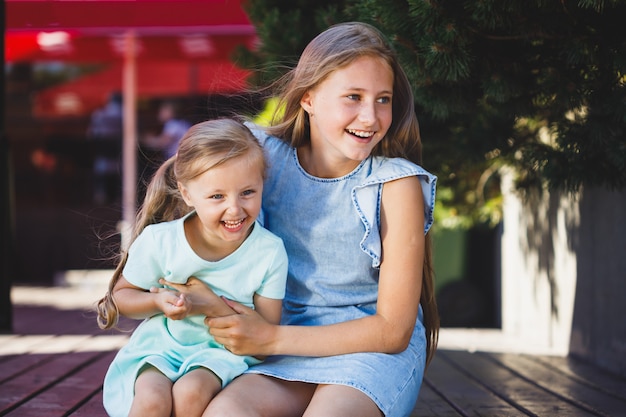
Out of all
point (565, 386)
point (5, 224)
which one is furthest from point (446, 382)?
point (5, 224)

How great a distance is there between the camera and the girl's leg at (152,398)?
6.02 feet

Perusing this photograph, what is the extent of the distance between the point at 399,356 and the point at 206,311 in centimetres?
49

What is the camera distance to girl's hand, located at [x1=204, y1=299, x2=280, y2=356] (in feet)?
6.44

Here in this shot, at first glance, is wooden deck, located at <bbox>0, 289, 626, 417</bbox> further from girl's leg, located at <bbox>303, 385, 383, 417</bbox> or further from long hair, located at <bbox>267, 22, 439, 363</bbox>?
girl's leg, located at <bbox>303, 385, 383, 417</bbox>

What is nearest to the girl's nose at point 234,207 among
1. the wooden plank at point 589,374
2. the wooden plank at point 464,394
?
the wooden plank at point 464,394

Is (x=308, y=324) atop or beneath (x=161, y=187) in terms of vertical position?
beneath

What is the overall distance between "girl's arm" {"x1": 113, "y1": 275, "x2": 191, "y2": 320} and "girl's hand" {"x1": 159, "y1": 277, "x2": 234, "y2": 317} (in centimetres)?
4

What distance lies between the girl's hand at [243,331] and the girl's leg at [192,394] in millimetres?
105

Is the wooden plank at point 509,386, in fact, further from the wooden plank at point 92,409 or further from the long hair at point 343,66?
the wooden plank at point 92,409

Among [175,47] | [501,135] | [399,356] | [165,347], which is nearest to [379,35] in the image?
[399,356]

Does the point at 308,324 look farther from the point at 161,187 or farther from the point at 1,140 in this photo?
the point at 1,140

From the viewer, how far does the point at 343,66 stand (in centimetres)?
215

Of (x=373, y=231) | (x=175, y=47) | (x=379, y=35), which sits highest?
(x=175, y=47)

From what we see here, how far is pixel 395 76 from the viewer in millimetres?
2230
